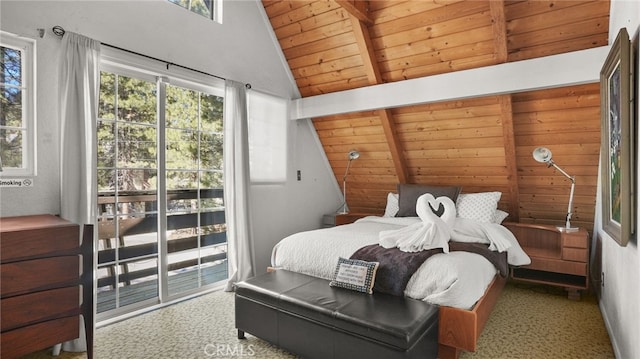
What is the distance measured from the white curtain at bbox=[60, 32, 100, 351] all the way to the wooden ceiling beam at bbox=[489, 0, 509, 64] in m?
2.91

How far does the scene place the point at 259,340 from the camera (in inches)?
94.3

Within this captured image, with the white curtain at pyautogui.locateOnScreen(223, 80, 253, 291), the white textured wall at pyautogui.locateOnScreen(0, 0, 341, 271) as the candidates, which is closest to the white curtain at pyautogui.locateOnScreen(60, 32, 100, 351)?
the white textured wall at pyautogui.locateOnScreen(0, 0, 341, 271)

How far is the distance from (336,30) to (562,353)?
3210 millimetres

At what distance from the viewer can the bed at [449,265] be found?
2014 mm

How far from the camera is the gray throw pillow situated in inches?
143

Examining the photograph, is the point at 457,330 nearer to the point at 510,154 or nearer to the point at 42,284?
the point at 510,154

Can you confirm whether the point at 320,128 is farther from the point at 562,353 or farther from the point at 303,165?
the point at 562,353

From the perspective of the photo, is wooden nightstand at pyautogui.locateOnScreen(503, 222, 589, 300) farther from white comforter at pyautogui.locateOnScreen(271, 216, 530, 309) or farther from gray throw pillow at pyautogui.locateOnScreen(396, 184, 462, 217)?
gray throw pillow at pyautogui.locateOnScreen(396, 184, 462, 217)

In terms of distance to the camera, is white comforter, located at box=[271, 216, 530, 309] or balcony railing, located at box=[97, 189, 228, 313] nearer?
white comforter, located at box=[271, 216, 530, 309]

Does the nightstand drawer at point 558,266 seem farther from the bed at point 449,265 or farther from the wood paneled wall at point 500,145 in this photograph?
the wood paneled wall at point 500,145

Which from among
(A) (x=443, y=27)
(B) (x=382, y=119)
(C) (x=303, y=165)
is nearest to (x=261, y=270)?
(C) (x=303, y=165)

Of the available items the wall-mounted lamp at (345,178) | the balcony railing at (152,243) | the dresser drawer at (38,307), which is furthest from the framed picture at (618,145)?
the balcony railing at (152,243)

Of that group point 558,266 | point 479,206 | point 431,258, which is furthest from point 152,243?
point 558,266

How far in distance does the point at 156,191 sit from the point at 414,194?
8.30 feet
